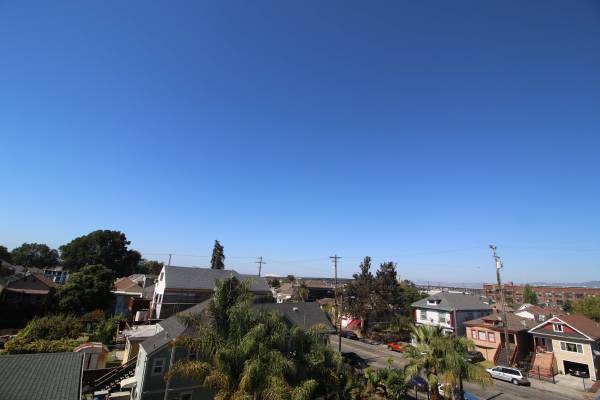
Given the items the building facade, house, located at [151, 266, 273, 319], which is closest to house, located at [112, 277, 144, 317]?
house, located at [151, 266, 273, 319]

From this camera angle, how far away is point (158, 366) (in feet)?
80.9

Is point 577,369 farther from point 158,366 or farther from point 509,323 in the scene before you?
point 158,366

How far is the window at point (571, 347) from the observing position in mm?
38809

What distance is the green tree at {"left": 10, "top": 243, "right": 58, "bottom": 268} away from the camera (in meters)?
131

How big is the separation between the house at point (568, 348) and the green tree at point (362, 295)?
25.1m

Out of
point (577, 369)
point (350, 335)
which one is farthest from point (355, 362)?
point (577, 369)

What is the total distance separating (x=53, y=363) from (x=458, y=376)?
84.8 feet

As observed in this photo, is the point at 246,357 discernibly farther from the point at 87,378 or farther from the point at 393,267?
the point at 393,267

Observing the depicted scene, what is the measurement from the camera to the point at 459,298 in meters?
61.8

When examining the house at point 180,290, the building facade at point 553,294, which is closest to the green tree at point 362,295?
the house at point 180,290

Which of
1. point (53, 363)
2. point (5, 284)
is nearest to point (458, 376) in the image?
point (53, 363)

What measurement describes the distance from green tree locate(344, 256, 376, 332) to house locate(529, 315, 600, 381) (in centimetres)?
Result: 2507

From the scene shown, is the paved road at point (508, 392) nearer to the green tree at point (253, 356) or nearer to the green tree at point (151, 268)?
the green tree at point (253, 356)

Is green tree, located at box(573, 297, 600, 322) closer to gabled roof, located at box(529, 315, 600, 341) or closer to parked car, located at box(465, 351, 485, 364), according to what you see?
gabled roof, located at box(529, 315, 600, 341)
